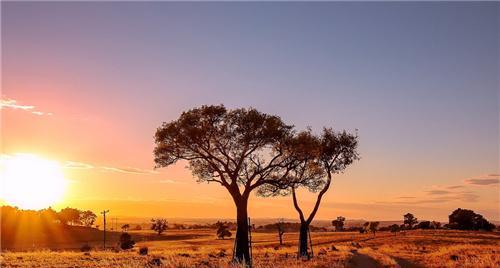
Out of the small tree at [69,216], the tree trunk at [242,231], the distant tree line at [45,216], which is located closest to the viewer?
the tree trunk at [242,231]

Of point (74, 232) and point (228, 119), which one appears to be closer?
point (228, 119)

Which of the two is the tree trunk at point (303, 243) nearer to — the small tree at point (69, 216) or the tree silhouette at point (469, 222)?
the tree silhouette at point (469, 222)

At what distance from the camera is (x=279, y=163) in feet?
139

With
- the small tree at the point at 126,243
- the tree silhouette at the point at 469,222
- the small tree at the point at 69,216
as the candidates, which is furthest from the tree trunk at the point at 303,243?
the small tree at the point at 69,216

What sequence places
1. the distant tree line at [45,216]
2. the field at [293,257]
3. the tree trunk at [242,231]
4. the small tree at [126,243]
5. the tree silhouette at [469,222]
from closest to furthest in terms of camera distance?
the field at [293,257] → the tree trunk at [242,231] → the small tree at [126,243] → the tree silhouette at [469,222] → the distant tree line at [45,216]

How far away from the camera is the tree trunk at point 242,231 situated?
3812 centimetres

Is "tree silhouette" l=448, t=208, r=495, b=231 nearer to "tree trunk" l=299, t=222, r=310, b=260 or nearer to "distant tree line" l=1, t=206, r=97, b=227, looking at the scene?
"tree trunk" l=299, t=222, r=310, b=260

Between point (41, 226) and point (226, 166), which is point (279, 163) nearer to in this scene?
point (226, 166)

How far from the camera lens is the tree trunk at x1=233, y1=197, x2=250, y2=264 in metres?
38.1

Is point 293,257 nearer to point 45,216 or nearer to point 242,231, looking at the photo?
point 242,231

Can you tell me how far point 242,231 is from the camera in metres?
38.8

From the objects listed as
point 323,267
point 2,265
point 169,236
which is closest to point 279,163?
point 323,267

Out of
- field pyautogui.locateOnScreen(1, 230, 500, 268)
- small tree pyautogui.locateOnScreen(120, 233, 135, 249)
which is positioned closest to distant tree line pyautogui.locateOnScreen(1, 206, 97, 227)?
small tree pyautogui.locateOnScreen(120, 233, 135, 249)

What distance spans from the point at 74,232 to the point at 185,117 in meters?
134
